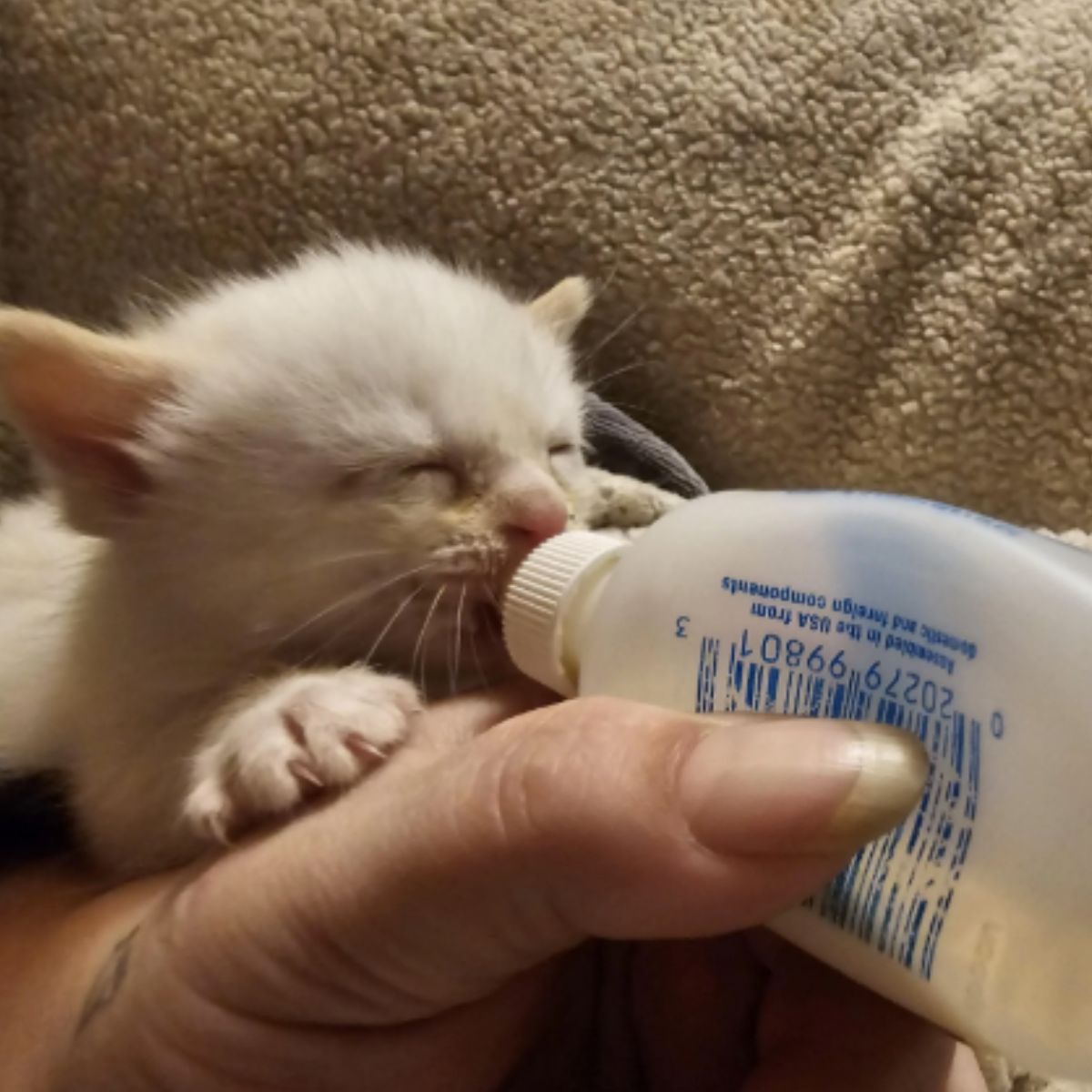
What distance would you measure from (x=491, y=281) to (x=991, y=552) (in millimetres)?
813

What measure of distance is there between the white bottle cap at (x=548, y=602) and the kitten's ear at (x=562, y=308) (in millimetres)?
424

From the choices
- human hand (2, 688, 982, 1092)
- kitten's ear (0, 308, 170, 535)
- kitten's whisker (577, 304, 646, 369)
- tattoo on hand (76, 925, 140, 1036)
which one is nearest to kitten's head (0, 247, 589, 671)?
kitten's ear (0, 308, 170, 535)

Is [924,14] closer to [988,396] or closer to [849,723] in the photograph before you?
[988,396]

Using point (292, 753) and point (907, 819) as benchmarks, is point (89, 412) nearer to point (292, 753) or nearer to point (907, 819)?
point (292, 753)

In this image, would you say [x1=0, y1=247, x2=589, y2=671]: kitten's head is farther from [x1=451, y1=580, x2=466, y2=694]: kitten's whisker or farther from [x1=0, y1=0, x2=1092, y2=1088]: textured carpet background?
[x1=0, y1=0, x2=1092, y2=1088]: textured carpet background

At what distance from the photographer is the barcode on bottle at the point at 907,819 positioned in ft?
1.51

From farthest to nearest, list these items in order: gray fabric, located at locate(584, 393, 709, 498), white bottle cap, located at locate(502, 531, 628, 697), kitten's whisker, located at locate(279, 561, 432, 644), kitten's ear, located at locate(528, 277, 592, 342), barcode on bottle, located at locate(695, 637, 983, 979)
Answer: gray fabric, located at locate(584, 393, 709, 498) → kitten's ear, located at locate(528, 277, 592, 342) → kitten's whisker, located at locate(279, 561, 432, 644) → white bottle cap, located at locate(502, 531, 628, 697) → barcode on bottle, located at locate(695, 637, 983, 979)

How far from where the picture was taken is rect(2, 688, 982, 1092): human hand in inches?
19.1

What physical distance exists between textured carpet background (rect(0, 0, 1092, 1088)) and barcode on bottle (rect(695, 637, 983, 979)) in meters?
0.67

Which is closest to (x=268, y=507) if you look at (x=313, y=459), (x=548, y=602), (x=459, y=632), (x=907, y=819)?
(x=313, y=459)

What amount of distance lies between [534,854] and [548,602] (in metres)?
0.15

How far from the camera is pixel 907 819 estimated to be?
19.0 inches

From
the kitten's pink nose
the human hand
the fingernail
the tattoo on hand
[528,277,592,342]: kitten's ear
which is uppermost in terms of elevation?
[528,277,592,342]: kitten's ear

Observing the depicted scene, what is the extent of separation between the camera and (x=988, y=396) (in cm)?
110
